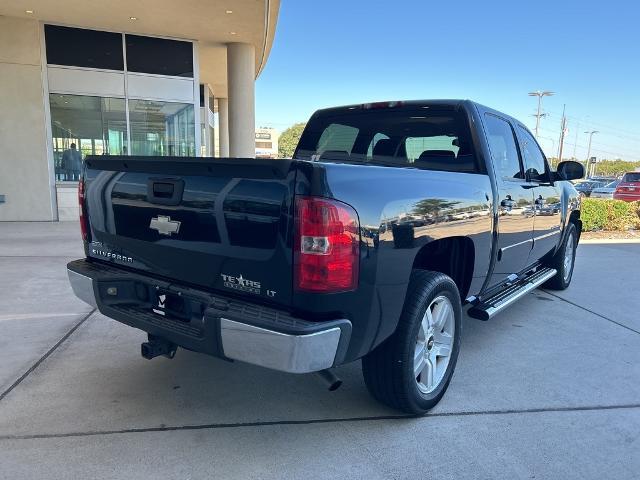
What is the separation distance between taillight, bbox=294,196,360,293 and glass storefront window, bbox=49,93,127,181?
11637mm

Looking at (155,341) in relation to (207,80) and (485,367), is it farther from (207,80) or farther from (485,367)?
(207,80)

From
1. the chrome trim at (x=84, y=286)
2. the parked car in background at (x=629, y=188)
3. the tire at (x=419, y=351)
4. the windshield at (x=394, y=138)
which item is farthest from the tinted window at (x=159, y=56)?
the parked car in background at (x=629, y=188)

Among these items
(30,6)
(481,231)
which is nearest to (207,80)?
(30,6)

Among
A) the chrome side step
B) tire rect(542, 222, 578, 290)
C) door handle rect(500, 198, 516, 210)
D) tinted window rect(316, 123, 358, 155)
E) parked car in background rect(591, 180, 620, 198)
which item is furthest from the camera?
parked car in background rect(591, 180, 620, 198)

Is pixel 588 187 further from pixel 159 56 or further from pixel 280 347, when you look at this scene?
pixel 280 347

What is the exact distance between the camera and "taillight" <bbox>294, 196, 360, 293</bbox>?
2.21m

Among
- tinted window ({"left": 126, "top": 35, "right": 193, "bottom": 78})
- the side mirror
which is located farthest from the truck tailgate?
tinted window ({"left": 126, "top": 35, "right": 193, "bottom": 78})

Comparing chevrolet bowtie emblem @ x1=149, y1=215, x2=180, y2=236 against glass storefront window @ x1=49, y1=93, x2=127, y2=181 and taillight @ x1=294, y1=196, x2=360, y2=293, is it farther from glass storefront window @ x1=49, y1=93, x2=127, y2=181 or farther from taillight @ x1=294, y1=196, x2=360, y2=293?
glass storefront window @ x1=49, y1=93, x2=127, y2=181

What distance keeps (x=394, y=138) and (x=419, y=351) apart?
6.71ft

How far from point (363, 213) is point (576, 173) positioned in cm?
410

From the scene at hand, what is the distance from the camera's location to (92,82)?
12141mm

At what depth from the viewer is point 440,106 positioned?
12.8 feet

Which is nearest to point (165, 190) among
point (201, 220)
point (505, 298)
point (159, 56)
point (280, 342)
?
point (201, 220)

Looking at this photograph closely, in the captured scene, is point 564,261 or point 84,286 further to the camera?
point 564,261
